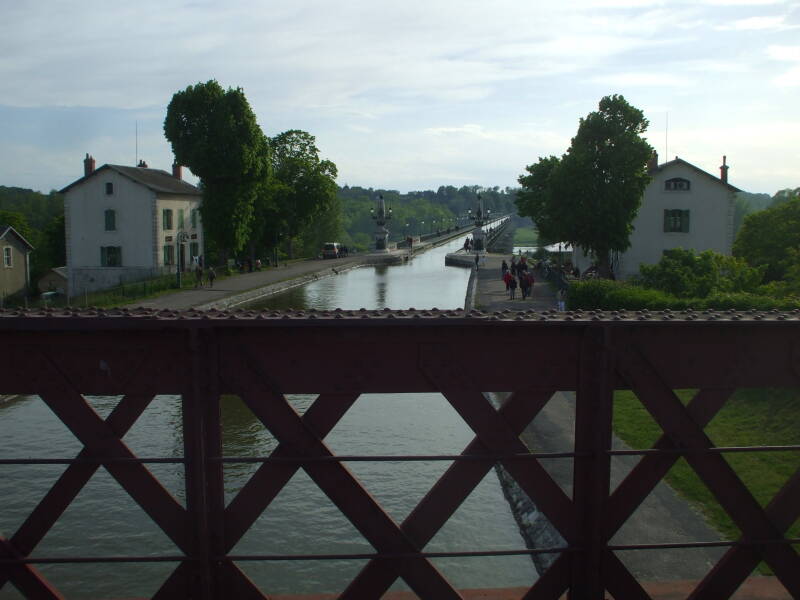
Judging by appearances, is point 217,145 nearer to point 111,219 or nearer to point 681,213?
point 111,219

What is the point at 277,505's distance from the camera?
41.8 ft

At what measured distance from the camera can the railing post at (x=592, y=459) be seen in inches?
163

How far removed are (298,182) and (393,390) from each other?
56.9 m

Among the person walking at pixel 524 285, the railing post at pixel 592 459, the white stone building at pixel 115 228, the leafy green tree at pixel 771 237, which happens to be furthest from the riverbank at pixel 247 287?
the leafy green tree at pixel 771 237

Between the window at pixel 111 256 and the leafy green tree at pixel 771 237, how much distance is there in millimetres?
36219

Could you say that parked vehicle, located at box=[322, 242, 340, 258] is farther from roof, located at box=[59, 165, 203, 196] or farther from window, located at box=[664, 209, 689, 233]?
window, located at box=[664, 209, 689, 233]

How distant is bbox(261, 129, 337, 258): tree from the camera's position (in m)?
58.4

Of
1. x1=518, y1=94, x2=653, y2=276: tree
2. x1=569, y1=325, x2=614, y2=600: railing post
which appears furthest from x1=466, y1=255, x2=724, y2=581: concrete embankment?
x1=518, y1=94, x2=653, y2=276: tree

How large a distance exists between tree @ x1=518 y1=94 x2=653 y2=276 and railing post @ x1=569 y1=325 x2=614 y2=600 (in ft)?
112

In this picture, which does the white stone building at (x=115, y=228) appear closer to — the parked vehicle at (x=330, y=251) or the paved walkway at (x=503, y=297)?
the paved walkway at (x=503, y=297)

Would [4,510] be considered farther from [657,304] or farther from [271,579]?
[657,304]

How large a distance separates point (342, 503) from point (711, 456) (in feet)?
6.57

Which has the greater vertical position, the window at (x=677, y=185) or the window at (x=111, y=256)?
the window at (x=677, y=185)

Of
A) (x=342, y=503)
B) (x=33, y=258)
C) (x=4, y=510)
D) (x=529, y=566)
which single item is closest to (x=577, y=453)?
(x=342, y=503)
